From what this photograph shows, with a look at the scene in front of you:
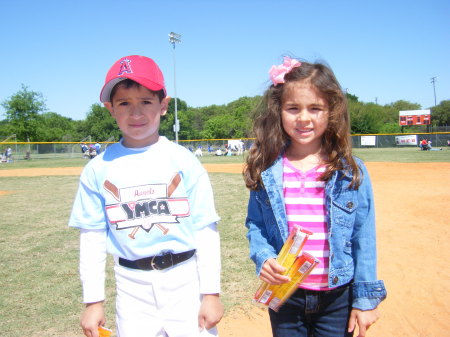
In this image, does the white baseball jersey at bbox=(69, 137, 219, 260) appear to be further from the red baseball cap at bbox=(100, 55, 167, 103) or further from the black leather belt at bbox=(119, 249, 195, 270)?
the red baseball cap at bbox=(100, 55, 167, 103)

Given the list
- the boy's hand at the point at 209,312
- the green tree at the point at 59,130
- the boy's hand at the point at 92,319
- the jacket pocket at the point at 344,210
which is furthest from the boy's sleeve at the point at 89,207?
the green tree at the point at 59,130

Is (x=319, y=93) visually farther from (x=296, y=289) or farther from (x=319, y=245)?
(x=296, y=289)

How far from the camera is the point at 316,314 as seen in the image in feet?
6.07

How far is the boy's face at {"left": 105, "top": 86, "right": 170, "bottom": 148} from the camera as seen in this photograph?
1.89 meters

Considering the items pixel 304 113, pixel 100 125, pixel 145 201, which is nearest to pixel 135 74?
pixel 145 201

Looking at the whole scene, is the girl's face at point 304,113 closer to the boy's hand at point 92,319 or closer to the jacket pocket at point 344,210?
the jacket pocket at point 344,210

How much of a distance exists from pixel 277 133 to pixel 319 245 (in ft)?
2.07

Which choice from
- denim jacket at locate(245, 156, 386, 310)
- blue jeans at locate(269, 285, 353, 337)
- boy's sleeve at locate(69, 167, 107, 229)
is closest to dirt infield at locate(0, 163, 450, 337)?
blue jeans at locate(269, 285, 353, 337)

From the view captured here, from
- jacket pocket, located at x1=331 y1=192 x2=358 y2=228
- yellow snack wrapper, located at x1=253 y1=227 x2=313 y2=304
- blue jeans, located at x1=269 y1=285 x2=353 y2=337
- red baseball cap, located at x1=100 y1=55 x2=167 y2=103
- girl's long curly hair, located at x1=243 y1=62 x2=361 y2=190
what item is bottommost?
blue jeans, located at x1=269 y1=285 x2=353 y2=337

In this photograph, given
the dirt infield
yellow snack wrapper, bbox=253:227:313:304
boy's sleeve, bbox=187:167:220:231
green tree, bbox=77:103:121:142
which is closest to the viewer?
yellow snack wrapper, bbox=253:227:313:304

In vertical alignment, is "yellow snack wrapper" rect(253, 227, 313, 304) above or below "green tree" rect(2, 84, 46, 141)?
below

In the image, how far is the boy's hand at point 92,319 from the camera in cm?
177

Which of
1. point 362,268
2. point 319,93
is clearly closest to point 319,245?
point 362,268

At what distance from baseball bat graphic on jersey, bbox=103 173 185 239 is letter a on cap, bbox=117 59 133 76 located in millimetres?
566
